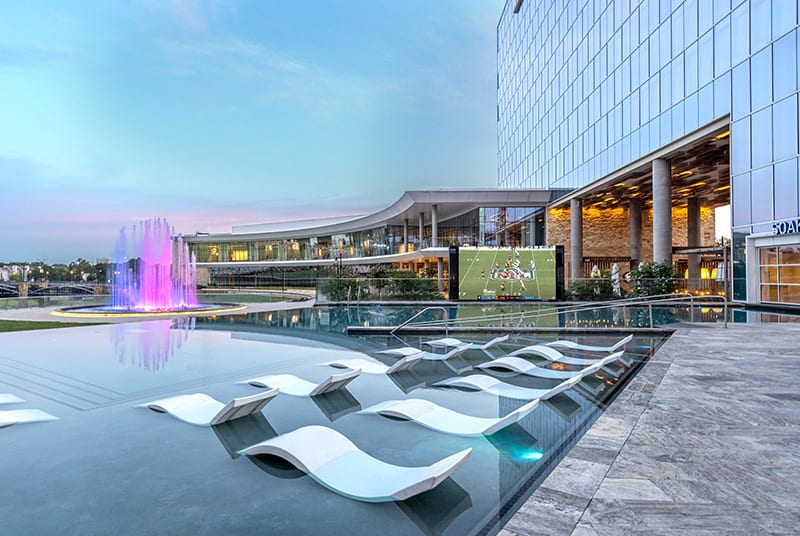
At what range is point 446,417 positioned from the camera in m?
6.54

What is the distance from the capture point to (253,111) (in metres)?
52.2

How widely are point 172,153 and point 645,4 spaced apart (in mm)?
48447

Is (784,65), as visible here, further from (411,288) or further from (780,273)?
(411,288)

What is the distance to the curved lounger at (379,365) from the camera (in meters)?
10.0

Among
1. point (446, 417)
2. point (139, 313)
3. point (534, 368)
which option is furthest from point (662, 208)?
point (139, 313)

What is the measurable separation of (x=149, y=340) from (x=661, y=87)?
28880 mm

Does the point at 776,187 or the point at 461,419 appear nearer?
the point at 461,419

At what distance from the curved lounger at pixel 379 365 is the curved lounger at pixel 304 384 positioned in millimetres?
1115

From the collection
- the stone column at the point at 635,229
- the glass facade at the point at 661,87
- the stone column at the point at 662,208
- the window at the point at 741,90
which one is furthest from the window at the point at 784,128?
the stone column at the point at 635,229

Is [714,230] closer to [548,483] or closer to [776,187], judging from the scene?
[776,187]

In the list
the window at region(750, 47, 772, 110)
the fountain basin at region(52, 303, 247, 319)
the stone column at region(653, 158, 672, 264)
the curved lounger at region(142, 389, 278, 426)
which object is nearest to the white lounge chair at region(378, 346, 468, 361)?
the curved lounger at region(142, 389, 278, 426)

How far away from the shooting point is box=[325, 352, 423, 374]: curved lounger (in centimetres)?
1002

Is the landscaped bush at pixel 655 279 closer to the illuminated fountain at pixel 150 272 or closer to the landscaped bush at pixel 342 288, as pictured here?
the landscaped bush at pixel 342 288

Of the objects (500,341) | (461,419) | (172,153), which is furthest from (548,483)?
(172,153)
